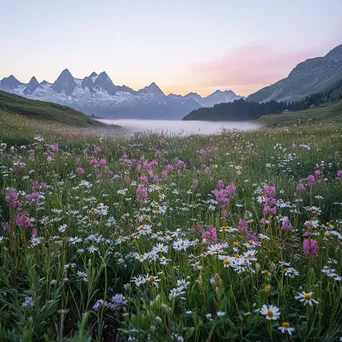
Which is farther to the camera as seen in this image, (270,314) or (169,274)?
(169,274)

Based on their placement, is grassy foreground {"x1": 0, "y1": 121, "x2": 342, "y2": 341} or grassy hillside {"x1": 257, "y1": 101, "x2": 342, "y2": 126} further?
grassy hillside {"x1": 257, "y1": 101, "x2": 342, "y2": 126}

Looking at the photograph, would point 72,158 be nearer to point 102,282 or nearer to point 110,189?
point 110,189

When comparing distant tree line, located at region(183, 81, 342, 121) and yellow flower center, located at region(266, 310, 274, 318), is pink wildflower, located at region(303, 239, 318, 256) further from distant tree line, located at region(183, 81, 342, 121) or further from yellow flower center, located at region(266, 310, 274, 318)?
distant tree line, located at region(183, 81, 342, 121)

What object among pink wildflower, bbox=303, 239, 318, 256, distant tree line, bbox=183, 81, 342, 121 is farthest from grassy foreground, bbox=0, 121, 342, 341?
distant tree line, bbox=183, 81, 342, 121

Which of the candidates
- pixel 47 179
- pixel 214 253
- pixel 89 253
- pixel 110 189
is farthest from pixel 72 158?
pixel 214 253

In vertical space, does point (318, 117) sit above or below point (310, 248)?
above

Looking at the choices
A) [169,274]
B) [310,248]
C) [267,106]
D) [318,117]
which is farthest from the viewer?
[267,106]

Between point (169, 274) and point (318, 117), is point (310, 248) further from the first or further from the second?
point (318, 117)

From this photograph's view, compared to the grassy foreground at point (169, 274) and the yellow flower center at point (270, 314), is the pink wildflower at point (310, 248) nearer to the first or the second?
the grassy foreground at point (169, 274)

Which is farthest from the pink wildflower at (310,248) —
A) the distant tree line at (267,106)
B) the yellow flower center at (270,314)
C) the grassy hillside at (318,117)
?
the distant tree line at (267,106)

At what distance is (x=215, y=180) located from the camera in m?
6.27

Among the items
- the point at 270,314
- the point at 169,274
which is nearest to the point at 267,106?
the point at 169,274

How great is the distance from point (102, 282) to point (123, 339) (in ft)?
2.76

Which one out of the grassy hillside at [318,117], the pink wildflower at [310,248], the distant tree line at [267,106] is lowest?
the pink wildflower at [310,248]
